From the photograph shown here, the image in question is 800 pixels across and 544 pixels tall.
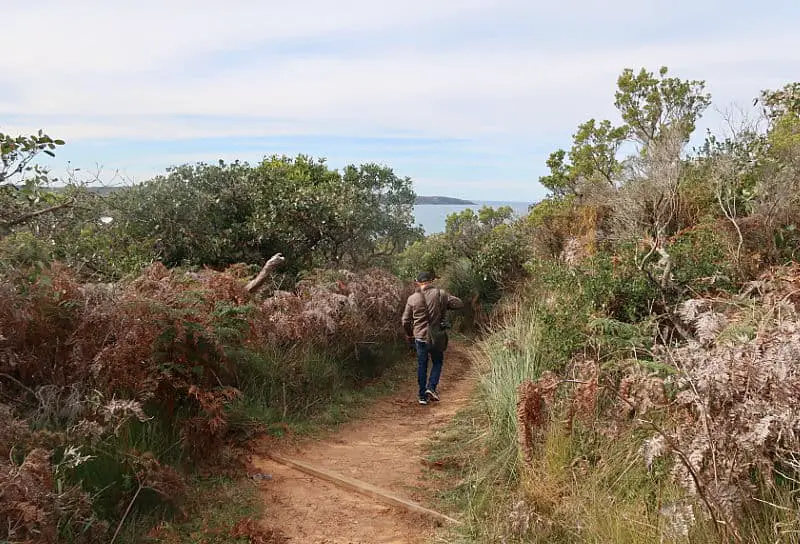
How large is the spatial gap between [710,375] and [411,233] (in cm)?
1172

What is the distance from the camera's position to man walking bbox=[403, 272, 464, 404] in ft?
29.6

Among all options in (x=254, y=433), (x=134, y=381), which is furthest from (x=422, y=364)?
(x=134, y=381)

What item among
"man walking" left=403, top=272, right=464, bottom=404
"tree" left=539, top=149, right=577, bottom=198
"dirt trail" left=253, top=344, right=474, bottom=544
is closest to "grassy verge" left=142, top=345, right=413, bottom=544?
"dirt trail" left=253, top=344, right=474, bottom=544

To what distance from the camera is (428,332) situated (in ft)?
29.6

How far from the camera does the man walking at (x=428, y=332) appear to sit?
901 centimetres

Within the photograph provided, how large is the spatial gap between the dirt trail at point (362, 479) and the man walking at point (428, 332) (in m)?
0.33

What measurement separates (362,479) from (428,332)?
10.8 feet

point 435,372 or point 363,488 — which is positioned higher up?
point 435,372

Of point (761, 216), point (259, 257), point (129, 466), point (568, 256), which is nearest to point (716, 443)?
point (129, 466)

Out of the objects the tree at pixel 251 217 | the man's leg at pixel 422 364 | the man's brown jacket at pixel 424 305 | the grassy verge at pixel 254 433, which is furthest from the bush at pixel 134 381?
the tree at pixel 251 217

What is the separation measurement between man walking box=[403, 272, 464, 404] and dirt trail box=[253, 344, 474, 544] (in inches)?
12.9

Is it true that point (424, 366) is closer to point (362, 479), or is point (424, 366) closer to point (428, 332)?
point (428, 332)

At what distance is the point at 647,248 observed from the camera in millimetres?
8078

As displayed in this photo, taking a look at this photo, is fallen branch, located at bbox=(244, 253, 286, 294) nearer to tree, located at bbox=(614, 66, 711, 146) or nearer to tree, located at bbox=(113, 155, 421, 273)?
tree, located at bbox=(113, 155, 421, 273)
